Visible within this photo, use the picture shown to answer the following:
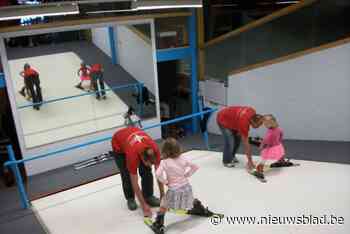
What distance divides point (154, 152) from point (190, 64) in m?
5.12

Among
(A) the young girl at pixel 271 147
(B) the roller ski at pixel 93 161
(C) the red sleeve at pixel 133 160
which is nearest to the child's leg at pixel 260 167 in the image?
(A) the young girl at pixel 271 147

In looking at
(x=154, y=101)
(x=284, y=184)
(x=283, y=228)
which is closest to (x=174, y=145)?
(x=283, y=228)

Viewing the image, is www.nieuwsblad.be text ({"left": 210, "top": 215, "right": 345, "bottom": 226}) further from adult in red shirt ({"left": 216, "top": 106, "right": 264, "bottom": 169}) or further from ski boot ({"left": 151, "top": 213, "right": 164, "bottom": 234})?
adult in red shirt ({"left": 216, "top": 106, "right": 264, "bottom": 169})

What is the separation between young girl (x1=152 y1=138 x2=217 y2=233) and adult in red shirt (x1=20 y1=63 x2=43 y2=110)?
4334 millimetres

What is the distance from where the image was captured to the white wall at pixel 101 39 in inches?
271

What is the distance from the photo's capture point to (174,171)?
3088 millimetres

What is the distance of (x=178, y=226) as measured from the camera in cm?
343

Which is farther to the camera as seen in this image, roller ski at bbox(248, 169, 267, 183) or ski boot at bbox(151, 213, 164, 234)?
roller ski at bbox(248, 169, 267, 183)

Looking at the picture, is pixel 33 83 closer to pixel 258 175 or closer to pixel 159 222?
pixel 159 222

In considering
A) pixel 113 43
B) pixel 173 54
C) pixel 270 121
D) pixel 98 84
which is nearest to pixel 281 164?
pixel 270 121

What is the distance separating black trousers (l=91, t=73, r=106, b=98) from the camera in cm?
728

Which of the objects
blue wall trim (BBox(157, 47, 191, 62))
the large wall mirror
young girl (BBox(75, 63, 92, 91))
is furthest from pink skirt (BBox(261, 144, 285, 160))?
young girl (BBox(75, 63, 92, 91))

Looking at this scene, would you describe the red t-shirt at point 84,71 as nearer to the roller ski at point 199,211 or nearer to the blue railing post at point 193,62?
the blue railing post at point 193,62

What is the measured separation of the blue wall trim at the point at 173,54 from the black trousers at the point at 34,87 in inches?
104
